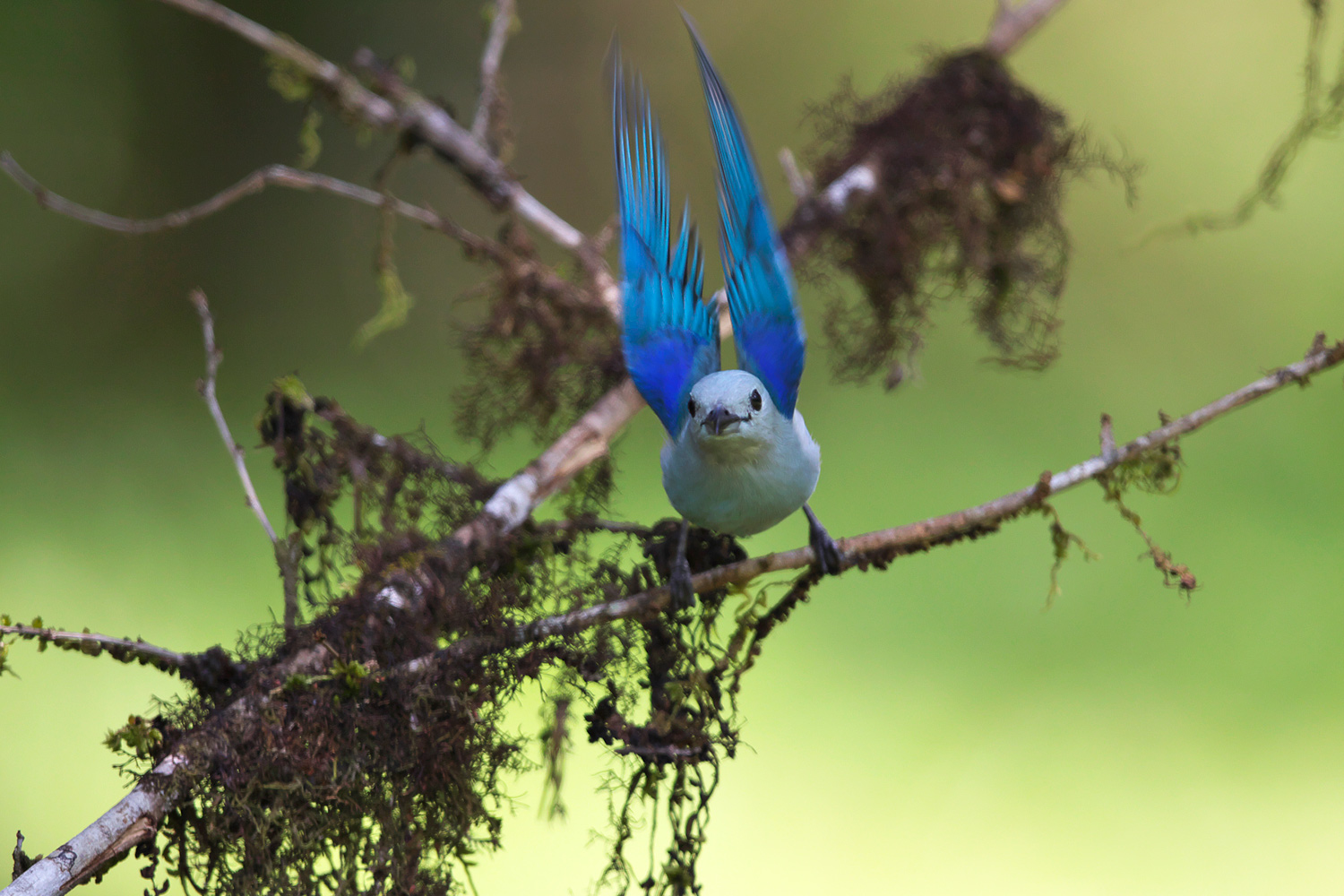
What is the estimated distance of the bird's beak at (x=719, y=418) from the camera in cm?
110

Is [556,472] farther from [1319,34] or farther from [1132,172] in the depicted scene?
[1319,34]

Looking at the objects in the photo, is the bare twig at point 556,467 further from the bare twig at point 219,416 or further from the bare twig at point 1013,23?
the bare twig at point 1013,23

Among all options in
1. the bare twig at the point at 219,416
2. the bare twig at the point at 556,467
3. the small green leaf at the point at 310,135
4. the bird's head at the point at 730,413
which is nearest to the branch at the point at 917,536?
the bird's head at the point at 730,413

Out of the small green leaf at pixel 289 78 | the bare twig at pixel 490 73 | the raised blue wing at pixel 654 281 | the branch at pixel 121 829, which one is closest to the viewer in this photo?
the branch at pixel 121 829

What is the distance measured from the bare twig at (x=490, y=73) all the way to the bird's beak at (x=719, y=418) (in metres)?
0.97

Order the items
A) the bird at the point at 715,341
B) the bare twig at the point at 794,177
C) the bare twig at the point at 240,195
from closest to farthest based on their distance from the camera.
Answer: the bird at the point at 715,341, the bare twig at the point at 240,195, the bare twig at the point at 794,177

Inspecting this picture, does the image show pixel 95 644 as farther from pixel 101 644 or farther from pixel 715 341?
pixel 715 341

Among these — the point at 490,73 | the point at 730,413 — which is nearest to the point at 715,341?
the point at 730,413

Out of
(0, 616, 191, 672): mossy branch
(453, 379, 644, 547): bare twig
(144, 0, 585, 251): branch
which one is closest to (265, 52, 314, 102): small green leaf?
(144, 0, 585, 251): branch

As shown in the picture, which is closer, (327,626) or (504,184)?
(327,626)

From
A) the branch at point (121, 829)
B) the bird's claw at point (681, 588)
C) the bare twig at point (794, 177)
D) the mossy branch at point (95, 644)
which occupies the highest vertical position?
the bare twig at point (794, 177)

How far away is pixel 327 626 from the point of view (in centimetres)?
114

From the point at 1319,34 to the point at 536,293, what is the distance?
1284 millimetres

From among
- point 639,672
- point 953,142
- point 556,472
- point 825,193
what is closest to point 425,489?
point 556,472
